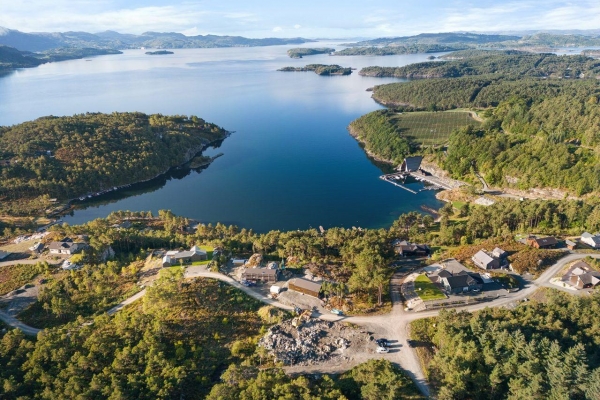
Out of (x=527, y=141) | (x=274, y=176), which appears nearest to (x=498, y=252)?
(x=527, y=141)

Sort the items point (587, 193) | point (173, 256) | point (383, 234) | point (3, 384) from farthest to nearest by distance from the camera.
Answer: point (587, 193)
point (383, 234)
point (173, 256)
point (3, 384)

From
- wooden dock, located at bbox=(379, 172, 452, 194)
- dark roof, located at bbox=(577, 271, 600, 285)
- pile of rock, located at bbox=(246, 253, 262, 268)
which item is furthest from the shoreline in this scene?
dark roof, located at bbox=(577, 271, 600, 285)

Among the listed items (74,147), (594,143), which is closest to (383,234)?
(594,143)

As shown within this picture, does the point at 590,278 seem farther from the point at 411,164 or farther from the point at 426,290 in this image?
the point at 411,164

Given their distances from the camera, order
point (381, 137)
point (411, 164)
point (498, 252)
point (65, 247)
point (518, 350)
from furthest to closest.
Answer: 1. point (381, 137)
2. point (411, 164)
3. point (65, 247)
4. point (498, 252)
5. point (518, 350)

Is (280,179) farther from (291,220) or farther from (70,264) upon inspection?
(70,264)

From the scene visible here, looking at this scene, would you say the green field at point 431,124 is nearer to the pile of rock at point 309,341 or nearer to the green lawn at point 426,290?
the green lawn at point 426,290
